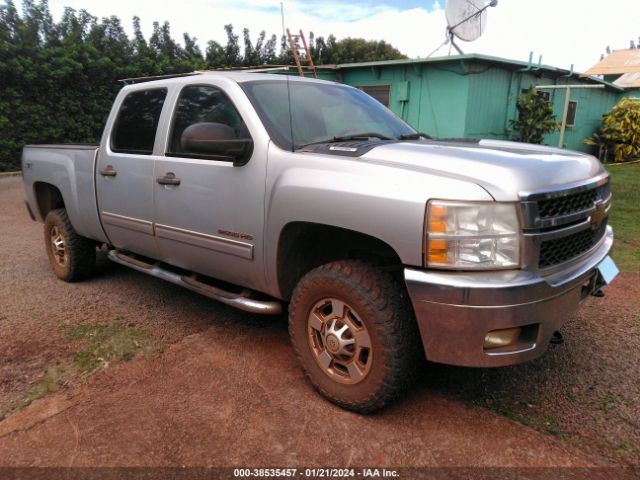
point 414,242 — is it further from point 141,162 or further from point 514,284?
point 141,162

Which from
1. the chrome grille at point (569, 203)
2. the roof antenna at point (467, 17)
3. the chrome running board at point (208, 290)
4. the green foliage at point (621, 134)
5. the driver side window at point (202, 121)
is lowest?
the green foliage at point (621, 134)

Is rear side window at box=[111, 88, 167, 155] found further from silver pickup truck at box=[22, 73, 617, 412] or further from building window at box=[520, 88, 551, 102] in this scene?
building window at box=[520, 88, 551, 102]

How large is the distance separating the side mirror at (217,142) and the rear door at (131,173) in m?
0.89

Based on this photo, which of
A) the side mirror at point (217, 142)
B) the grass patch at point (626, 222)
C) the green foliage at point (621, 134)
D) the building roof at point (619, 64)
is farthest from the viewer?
the building roof at point (619, 64)

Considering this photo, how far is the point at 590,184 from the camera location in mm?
2553

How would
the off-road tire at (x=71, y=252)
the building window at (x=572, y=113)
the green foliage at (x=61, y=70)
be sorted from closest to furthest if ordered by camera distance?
the off-road tire at (x=71, y=252) < the green foliage at (x=61, y=70) < the building window at (x=572, y=113)

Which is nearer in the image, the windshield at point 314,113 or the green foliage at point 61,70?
the windshield at point 314,113

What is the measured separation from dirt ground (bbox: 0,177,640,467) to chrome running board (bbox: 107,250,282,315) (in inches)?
15.8

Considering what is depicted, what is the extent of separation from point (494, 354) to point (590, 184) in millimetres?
1058

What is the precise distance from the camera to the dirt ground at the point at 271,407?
234 centimetres

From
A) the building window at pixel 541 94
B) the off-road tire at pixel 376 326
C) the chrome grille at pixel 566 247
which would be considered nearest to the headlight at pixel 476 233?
the chrome grille at pixel 566 247

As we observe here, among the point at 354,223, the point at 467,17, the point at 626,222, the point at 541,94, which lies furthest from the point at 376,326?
the point at 541,94

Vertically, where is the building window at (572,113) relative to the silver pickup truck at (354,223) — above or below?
below

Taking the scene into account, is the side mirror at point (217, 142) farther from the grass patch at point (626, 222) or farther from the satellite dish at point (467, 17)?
the satellite dish at point (467, 17)
